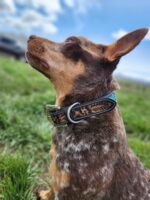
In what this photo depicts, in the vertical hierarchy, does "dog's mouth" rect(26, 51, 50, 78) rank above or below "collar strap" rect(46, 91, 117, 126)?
above

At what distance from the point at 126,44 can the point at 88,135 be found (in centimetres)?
90

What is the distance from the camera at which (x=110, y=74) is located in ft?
13.7

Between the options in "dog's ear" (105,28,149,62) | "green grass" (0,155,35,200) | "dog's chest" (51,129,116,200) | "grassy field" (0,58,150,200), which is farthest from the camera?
"grassy field" (0,58,150,200)

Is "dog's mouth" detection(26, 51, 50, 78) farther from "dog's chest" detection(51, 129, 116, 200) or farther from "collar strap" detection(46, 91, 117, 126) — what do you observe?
"dog's chest" detection(51, 129, 116, 200)

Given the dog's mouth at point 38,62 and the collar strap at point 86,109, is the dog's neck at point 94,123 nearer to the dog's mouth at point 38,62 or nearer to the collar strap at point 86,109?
the collar strap at point 86,109

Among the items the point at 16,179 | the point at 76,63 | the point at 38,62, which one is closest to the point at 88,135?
the point at 76,63

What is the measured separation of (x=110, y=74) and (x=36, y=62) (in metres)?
0.71

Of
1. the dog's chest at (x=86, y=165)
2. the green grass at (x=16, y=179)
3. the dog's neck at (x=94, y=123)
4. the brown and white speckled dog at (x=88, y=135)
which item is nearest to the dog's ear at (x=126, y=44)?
the brown and white speckled dog at (x=88, y=135)

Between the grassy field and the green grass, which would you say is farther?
the grassy field

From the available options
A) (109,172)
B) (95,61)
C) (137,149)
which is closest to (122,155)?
(109,172)

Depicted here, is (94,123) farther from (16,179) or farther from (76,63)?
(16,179)

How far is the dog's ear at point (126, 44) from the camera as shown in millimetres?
Result: 3859

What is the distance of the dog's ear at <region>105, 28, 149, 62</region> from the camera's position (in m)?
3.86

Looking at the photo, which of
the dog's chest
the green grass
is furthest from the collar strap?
the green grass
